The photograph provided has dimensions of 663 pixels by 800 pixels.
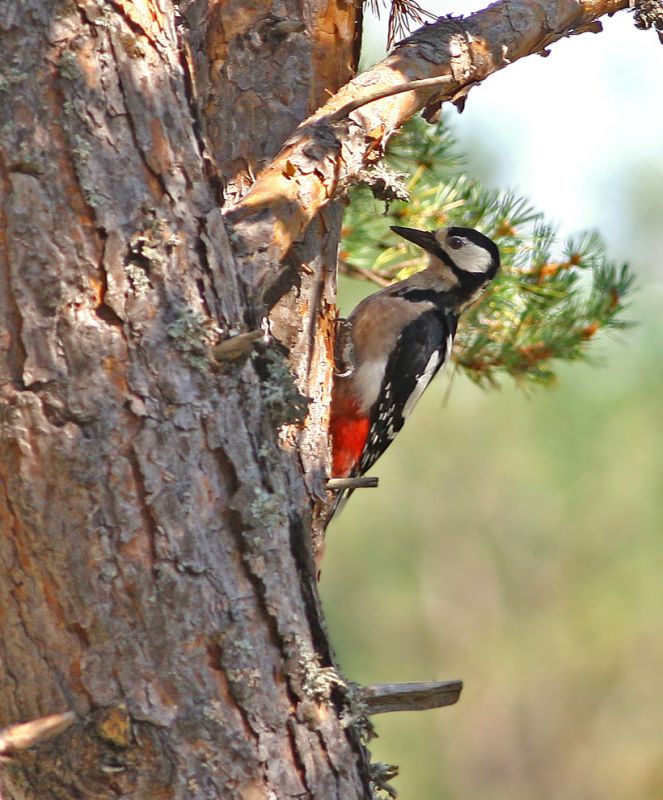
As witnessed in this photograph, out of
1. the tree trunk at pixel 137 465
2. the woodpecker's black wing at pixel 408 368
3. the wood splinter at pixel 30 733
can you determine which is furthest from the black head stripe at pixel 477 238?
the wood splinter at pixel 30 733

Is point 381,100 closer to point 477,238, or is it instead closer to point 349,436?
point 477,238

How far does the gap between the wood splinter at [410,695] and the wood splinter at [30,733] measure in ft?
1.88

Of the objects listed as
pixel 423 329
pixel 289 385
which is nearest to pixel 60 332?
pixel 289 385

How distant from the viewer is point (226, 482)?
1849 mm

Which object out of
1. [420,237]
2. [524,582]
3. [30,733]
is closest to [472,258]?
[420,237]

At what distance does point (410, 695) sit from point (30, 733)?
0.73 metres

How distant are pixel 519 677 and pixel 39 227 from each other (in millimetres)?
11565

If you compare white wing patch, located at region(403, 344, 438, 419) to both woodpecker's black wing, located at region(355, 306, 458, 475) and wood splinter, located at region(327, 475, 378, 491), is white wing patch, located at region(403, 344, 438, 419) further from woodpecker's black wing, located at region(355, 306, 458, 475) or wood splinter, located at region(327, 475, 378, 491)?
wood splinter, located at region(327, 475, 378, 491)

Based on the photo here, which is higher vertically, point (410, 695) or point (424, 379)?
point (424, 379)

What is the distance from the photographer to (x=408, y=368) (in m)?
3.85

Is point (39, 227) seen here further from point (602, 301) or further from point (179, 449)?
point (602, 301)

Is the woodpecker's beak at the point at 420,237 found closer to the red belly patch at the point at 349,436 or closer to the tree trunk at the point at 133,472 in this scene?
the red belly patch at the point at 349,436

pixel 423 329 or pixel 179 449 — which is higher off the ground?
pixel 423 329

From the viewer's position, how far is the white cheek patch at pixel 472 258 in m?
3.66
